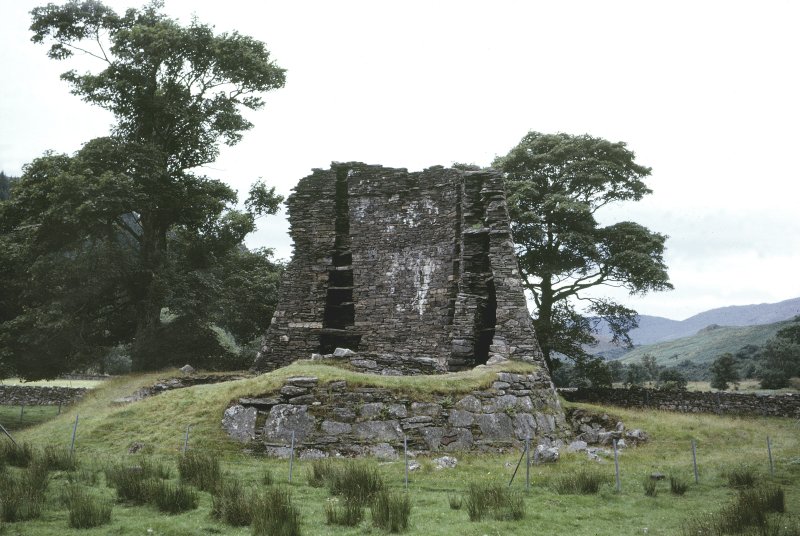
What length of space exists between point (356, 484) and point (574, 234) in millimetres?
20966

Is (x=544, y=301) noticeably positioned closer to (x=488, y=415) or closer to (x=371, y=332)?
(x=371, y=332)

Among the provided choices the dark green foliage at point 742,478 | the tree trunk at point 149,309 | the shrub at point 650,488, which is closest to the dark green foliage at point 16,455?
the shrub at point 650,488

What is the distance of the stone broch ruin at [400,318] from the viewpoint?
12305mm

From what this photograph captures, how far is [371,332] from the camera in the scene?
19875mm

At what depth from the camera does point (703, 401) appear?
23750 mm

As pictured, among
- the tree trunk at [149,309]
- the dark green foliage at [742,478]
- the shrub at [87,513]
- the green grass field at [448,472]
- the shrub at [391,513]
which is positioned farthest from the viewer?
the tree trunk at [149,309]

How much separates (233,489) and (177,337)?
59.5ft

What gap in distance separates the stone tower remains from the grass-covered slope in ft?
12.0

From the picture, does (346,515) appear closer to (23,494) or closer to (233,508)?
(233,508)

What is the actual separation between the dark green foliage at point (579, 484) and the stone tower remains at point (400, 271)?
742 centimetres

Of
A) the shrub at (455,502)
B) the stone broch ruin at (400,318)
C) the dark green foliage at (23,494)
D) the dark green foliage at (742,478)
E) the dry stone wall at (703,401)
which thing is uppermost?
the stone broch ruin at (400,318)

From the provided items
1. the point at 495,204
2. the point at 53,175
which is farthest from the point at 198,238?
the point at 495,204

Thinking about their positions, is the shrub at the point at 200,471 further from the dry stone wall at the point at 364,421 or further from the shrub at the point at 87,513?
the dry stone wall at the point at 364,421

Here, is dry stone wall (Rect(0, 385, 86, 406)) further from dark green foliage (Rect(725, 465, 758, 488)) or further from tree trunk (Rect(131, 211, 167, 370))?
dark green foliage (Rect(725, 465, 758, 488))
